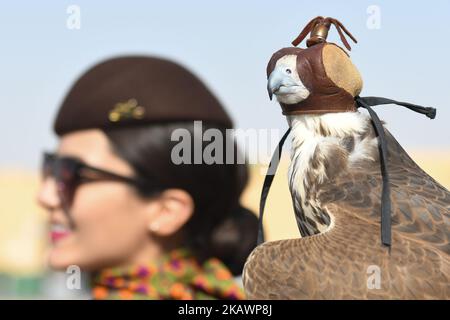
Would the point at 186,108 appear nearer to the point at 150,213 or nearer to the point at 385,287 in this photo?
the point at 150,213

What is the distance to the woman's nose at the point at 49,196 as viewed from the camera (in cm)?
225

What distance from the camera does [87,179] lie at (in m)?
2.25

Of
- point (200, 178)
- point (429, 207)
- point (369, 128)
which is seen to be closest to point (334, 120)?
point (369, 128)

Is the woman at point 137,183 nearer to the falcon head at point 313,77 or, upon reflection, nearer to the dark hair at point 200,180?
the dark hair at point 200,180

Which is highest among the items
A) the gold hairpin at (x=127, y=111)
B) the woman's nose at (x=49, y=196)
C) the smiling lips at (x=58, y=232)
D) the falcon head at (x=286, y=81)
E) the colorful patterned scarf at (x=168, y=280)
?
the falcon head at (x=286, y=81)

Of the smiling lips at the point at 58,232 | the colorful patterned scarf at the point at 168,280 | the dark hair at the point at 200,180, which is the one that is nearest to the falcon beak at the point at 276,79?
the dark hair at the point at 200,180

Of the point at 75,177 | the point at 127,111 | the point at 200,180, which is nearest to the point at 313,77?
the point at 200,180

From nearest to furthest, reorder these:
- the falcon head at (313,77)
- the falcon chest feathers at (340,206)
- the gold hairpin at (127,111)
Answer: the gold hairpin at (127,111) < the falcon chest feathers at (340,206) < the falcon head at (313,77)

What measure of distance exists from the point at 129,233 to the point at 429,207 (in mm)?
1587

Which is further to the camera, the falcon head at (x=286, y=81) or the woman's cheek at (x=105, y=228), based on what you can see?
the falcon head at (x=286, y=81)

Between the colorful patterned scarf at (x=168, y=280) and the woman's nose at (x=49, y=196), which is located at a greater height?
the woman's nose at (x=49, y=196)

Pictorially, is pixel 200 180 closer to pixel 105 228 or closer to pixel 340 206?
pixel 105 228

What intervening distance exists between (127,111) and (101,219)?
0.36 metres
